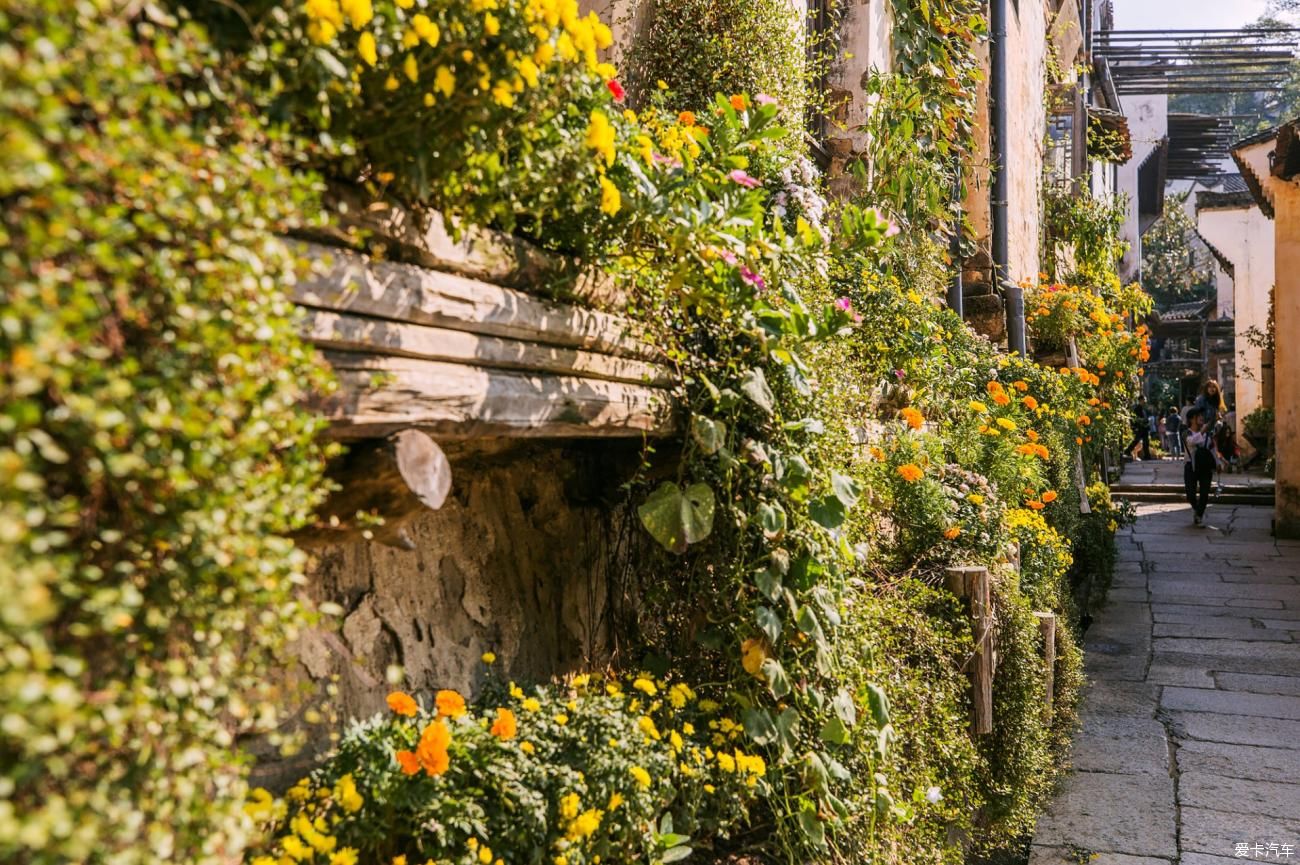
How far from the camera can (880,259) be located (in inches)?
181

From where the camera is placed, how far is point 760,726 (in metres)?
2.27

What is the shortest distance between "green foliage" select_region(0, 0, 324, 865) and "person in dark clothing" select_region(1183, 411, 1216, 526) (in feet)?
38.6

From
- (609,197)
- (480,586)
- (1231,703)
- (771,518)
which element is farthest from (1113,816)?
(609,197)

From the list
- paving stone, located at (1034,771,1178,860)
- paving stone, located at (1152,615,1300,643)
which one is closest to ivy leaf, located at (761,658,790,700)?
paving stone, located at (1034,771,1178,860)

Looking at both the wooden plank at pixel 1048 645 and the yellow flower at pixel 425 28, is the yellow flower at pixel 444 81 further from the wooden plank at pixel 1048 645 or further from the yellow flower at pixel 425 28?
the wooden plank at pixel 1048 645

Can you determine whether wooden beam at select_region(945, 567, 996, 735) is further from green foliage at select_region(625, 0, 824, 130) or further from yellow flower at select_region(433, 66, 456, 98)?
yellow flower at select_region(433, 66, 456, 98)

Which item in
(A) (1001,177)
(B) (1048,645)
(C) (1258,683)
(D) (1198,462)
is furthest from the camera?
(D) (1198,462)

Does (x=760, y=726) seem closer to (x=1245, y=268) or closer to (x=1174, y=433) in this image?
(x=1245, y=268)

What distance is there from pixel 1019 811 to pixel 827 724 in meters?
1.99

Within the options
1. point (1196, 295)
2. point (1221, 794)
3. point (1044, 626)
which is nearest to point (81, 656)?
point (1044, 626)

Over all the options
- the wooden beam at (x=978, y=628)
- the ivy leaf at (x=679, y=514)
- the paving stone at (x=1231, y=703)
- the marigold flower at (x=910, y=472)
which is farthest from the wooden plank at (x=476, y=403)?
the paving stone at (x=1231, y=703)

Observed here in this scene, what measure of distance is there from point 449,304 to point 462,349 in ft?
0.26

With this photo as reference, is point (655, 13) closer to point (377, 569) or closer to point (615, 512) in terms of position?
point (615, 512)

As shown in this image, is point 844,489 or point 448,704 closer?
point 448,704
